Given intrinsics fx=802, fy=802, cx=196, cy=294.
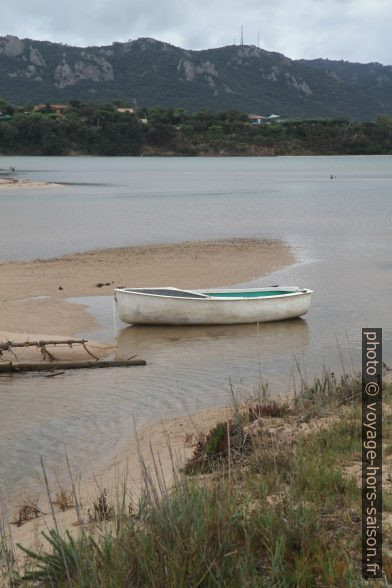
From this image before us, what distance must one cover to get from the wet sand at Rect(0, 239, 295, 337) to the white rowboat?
1035mm

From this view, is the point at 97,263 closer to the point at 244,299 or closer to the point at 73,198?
the point at 244,299

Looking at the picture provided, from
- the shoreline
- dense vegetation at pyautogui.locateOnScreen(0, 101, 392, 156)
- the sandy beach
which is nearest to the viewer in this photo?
the sandy beach

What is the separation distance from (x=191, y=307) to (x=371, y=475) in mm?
9382

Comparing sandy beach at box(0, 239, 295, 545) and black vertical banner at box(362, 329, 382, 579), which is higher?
black vertical banner at box(362, 329, 382, 579)

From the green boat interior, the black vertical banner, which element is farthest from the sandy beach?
the green boat interior

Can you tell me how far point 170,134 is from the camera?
155750 millimetres

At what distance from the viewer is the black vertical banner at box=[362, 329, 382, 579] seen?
5.04 m

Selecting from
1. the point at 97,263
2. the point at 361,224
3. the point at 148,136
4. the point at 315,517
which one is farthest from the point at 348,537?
the point at 148,136

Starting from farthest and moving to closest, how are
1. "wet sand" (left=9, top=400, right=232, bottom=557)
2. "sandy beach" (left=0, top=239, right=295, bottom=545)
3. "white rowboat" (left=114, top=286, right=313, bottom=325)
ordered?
"white rowboat" (left=114, top=286, right=313, bottom=325) < "sandy beach" (left=0, top=239, right=295, bottom=545) < "wet sand" (left=9, top=400, right=232, bottom=557)

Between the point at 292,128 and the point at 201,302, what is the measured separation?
152 meters

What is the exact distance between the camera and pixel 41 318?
1689cm

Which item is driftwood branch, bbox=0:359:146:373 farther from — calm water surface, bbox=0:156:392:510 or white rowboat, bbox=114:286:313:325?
white rowboat, bbox=114:286:313:325

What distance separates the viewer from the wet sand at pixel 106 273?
17.0 meters

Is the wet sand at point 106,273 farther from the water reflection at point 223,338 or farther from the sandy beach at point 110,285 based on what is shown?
the water reflection at point 223,338
